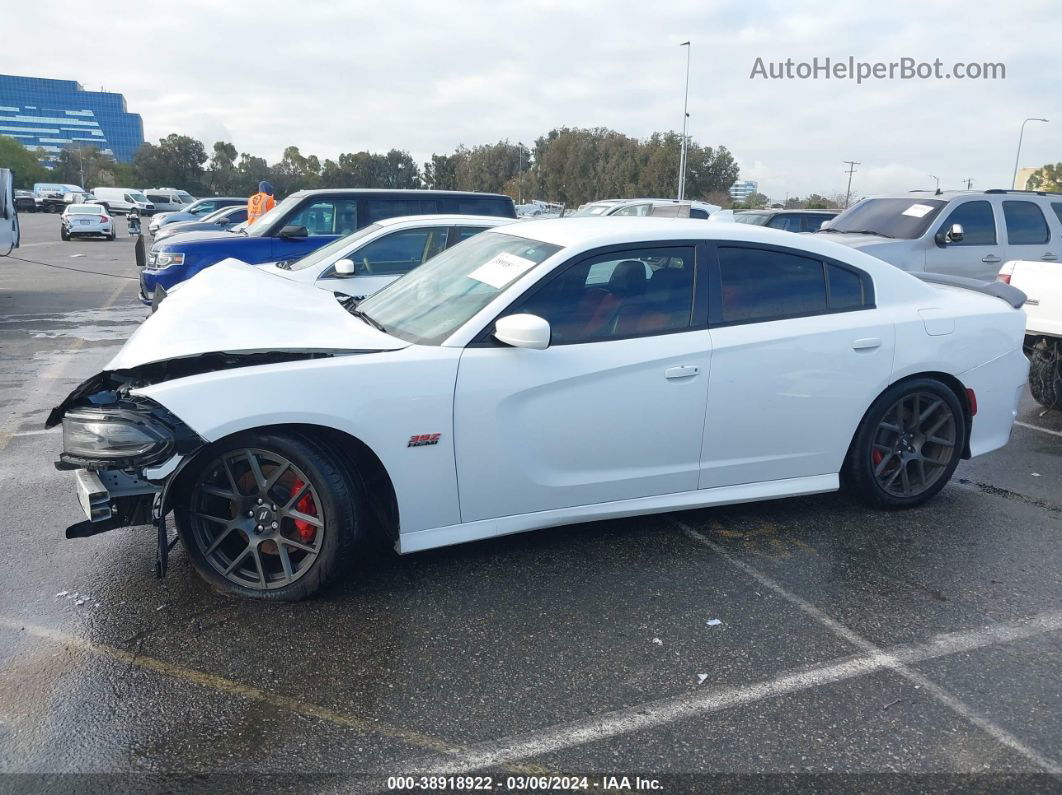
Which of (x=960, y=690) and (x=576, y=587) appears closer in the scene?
(x=960, y=690)

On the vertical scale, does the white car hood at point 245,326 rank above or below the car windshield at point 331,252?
below

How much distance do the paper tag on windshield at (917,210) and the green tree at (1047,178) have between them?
71.6 meters

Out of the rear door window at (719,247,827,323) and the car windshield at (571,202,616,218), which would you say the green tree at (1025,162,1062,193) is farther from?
the rear door window at (719,247,827,323)

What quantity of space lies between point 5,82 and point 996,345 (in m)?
215

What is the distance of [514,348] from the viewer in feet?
12.2

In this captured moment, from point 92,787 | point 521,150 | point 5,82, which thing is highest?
point 5,82

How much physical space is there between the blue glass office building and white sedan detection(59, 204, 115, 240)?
163 m

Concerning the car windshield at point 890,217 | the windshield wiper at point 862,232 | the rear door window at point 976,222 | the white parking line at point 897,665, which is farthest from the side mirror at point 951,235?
the white parking line at point 897,665

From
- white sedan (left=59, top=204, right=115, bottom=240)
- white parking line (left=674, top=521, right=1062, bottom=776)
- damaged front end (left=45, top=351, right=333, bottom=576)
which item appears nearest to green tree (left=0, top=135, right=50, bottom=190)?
white sedan (left=59, top=204, right=115, bottom=240)

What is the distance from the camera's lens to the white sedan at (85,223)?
28.9 metres

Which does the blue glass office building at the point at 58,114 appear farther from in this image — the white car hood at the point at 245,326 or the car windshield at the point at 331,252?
the white car hood at the point at 245,326

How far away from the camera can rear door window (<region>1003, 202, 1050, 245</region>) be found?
10.2 meters

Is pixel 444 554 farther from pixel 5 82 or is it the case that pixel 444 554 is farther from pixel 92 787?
pixel 5 82

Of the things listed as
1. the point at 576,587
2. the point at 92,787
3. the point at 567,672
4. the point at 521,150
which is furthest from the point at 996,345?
the point at 521,150
